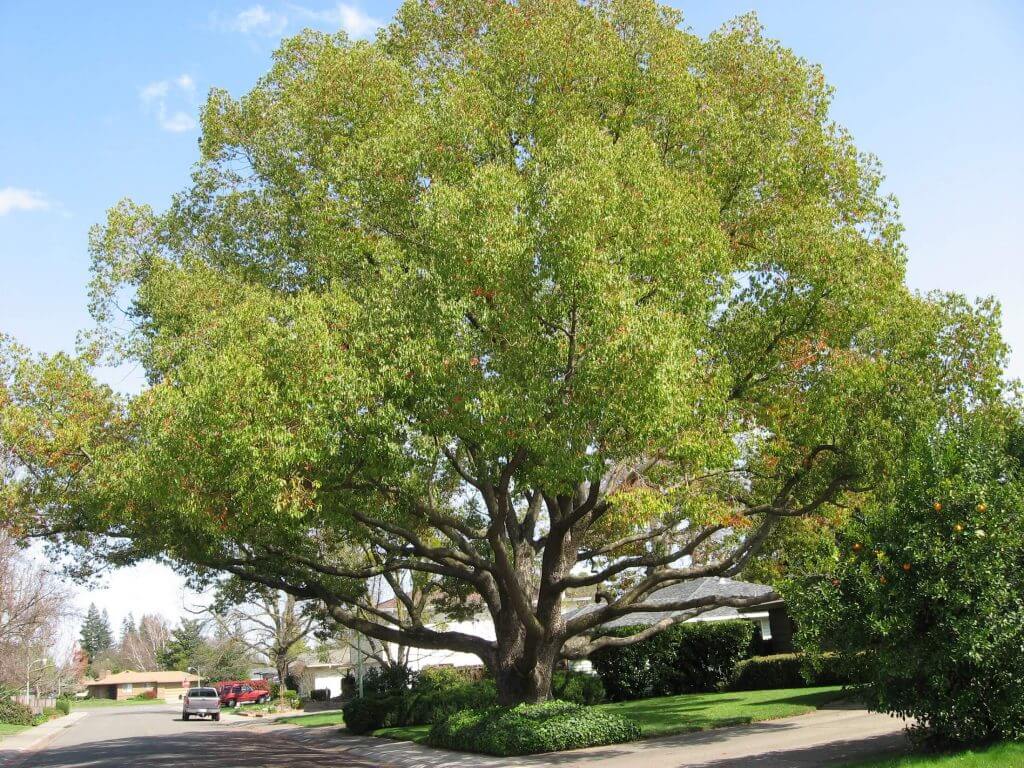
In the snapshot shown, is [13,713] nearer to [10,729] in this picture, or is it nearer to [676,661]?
[10,729]

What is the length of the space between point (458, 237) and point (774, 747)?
411 inches

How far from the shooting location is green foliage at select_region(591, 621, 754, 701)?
3225cm

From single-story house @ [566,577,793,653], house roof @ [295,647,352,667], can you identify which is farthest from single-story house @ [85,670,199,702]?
single-story house @ [566,577,793,653]

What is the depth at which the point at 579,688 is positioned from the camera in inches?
1201

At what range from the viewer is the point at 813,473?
1788 cm

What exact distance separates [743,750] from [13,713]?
149ft

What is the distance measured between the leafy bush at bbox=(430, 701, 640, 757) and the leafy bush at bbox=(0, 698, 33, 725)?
123ft

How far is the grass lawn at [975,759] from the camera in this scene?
33.5ft

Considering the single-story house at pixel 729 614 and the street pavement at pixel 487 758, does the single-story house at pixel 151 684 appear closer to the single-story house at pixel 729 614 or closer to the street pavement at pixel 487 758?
the single-story house at pixel 729 614

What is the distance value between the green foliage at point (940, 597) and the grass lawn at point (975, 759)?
0.39 meters

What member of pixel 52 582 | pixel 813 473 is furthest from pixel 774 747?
pixel 52 582

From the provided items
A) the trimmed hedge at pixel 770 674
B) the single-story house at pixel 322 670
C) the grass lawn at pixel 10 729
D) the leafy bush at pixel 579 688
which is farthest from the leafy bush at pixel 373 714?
the single-story house at pixel 322 670

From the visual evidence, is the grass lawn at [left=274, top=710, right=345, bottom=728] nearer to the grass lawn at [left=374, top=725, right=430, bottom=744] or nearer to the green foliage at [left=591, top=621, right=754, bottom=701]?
the grass lawn at [left=374, top=725, right=430, bottom=744]

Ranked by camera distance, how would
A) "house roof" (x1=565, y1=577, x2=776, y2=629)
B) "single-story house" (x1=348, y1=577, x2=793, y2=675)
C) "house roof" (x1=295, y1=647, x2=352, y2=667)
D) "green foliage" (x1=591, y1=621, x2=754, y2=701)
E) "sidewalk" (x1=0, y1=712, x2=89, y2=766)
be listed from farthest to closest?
"house roof" (x1=295, y1=647, x2=352, y2=667), "house roof" (x1=565, y1=577, x2=776, y2=629), "single-story house" (x1=348, y1=577, x2=793, y2=675), "green foliage" (x1=591, y1=621, x2=754, y2=701), "sidewalk" (x1=0, y1=712, x2=89, y2=766)
